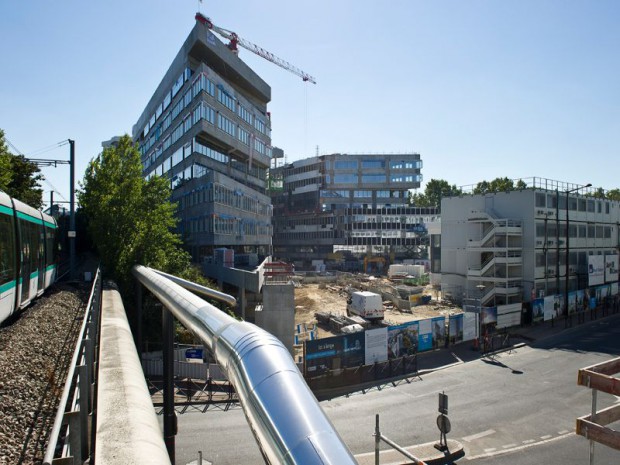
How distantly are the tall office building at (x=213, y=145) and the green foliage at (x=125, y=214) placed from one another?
1212 centimetres

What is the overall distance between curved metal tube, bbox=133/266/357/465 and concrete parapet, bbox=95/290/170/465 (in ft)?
4.84

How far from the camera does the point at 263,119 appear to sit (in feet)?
221

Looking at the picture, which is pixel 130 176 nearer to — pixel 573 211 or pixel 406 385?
pixel 406 385

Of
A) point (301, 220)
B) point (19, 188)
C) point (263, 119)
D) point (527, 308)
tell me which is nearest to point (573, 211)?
point (527, 308)

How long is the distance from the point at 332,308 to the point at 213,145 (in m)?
24.6

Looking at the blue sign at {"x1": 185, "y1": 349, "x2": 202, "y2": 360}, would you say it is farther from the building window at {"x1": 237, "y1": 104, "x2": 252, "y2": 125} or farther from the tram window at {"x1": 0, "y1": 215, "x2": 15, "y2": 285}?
the building window at {"x1": 237, "y1": 104, "x2": 252, "y2": 125}

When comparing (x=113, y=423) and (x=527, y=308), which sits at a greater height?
(x=113, y=423)

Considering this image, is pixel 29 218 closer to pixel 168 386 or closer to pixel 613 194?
pixel 168 386

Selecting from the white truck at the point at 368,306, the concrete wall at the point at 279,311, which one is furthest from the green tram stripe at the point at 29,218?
the white truck at the point at 368,306

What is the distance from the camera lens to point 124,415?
6.32m

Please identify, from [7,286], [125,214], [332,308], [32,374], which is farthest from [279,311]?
[32,374]

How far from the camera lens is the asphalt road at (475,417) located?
16406mm

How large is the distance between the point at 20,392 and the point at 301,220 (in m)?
109

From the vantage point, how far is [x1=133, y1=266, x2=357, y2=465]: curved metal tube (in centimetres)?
292
